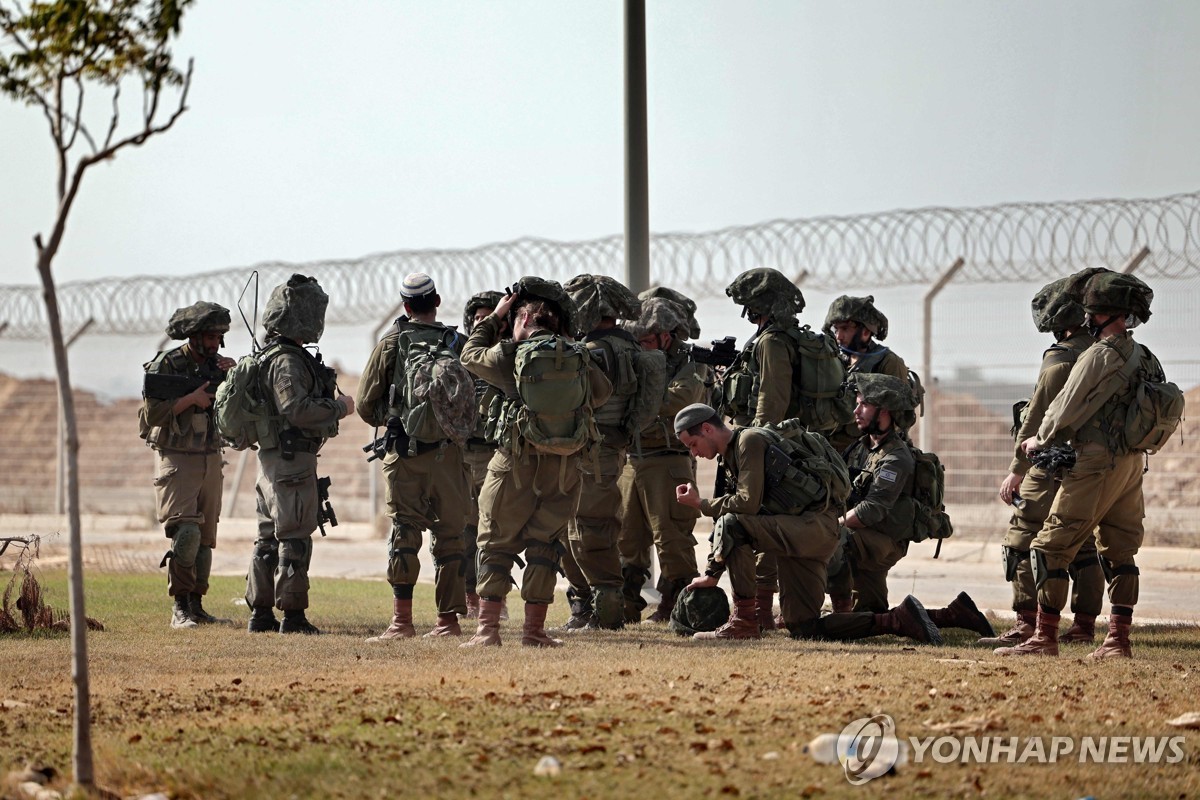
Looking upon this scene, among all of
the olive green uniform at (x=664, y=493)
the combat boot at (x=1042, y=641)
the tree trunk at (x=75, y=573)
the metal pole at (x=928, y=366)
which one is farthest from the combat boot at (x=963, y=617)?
the metal pole at (x=928, y=366)

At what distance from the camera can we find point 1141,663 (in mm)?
6930

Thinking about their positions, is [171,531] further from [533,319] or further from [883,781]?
[883,781]

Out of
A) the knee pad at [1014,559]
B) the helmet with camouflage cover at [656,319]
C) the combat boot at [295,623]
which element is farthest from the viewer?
the helmet with camouflage cover at [656,319]

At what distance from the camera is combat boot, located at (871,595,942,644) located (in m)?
7.84

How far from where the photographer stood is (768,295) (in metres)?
8.46

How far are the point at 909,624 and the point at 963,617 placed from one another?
21.1 inches

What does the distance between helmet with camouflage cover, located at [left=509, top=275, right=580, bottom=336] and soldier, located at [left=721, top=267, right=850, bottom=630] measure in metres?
1.34

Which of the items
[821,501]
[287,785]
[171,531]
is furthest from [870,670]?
[171,531]

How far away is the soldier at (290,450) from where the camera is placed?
8.30 metres

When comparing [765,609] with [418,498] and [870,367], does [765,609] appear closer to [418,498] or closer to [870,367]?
[870,367]

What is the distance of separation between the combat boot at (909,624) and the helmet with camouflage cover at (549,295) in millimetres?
2265

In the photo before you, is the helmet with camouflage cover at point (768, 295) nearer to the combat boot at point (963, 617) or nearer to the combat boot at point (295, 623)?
the combat boot at point (963, 617)

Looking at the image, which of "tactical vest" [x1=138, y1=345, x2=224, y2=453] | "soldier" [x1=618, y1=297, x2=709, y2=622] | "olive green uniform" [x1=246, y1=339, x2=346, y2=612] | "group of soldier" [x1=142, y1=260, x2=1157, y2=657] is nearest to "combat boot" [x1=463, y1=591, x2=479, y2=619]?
"group of soldier" [x1=142, y1=260, x2=1157, y2=657]

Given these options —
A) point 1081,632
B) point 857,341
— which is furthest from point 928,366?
point 1081,632
